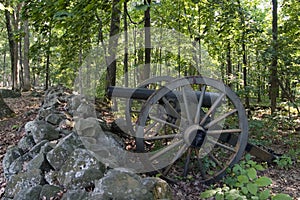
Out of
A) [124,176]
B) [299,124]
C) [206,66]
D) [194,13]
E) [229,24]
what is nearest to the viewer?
[124,176]

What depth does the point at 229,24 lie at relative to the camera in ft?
25.5

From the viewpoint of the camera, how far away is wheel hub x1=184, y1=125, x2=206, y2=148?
382cm

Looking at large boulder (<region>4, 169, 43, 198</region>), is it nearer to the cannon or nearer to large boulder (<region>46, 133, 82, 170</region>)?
large boulder (<region>46, 133, 82, 170</region>)

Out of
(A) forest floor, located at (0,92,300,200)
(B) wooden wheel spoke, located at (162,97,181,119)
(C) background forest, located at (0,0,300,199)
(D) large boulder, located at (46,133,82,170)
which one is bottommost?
(A) forest floor, located at (0,92,300,200)

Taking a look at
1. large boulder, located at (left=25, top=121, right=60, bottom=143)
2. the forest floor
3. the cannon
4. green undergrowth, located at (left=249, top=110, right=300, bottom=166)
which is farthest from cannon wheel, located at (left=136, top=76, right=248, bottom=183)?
large boulder, located at (left=25, top=121, right=60, bottom=143)

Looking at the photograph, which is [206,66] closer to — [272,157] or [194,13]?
[194,13]

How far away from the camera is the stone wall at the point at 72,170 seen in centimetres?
285

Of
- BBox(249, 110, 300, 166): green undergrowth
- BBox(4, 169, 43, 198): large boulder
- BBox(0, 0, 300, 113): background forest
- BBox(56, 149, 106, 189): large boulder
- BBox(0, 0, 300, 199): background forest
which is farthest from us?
BBox(249, 110, 300, 166): green undergrowth

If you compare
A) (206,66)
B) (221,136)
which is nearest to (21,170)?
(221,136)

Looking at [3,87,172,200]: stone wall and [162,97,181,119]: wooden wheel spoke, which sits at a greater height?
[162,97,181,119]: wooden wheel spoke

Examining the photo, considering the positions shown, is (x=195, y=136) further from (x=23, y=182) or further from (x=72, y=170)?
(x=23, y=182)

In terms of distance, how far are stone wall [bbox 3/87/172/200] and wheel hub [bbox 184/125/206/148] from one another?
3.00 ft

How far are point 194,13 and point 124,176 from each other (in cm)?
976

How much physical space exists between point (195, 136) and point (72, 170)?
5.56 feet
